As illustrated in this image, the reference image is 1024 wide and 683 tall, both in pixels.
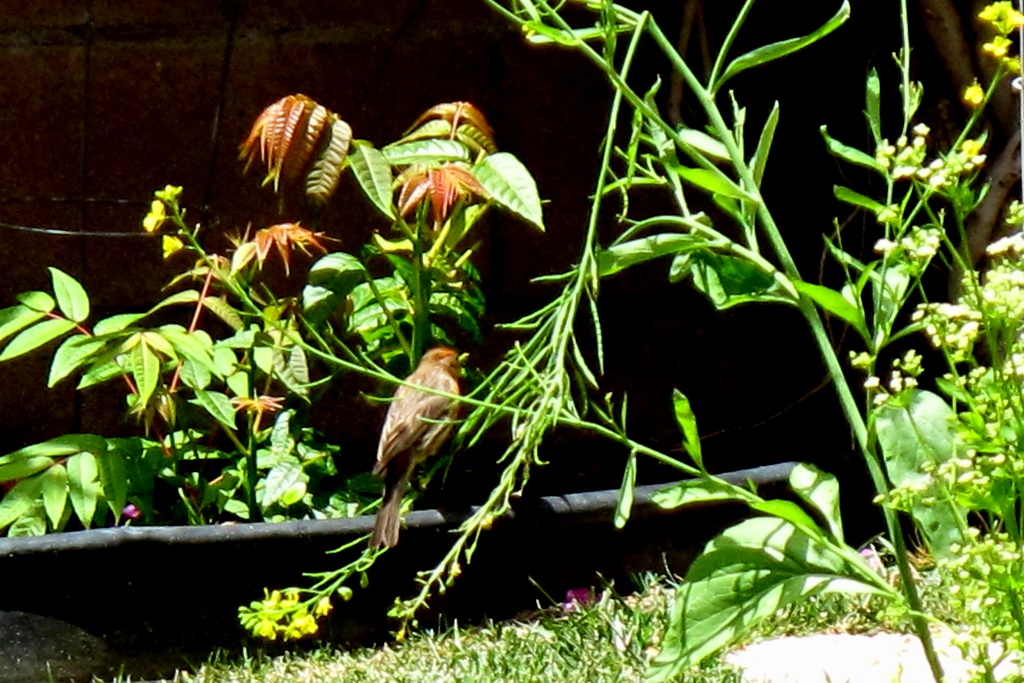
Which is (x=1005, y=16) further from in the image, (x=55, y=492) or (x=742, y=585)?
(x=55, y=492)

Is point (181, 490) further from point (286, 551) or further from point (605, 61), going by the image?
point (605, 61)

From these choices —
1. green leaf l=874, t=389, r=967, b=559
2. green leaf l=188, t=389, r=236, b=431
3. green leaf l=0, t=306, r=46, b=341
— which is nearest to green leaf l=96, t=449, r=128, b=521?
green leaf l=188, t=389, r=236, b=431

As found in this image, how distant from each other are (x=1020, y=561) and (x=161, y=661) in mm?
2039

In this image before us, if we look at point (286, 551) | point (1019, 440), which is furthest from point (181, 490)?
point (1019, 440)

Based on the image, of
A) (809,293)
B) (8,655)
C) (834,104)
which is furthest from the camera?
(834,104)

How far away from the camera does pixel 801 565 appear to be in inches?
85.0

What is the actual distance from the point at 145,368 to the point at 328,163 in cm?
59

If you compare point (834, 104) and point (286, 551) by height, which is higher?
point (834, 104)

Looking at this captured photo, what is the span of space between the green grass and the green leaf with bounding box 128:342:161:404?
23.9 inches

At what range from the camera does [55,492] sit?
339 centimetres

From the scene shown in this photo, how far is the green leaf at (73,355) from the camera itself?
3.28 m

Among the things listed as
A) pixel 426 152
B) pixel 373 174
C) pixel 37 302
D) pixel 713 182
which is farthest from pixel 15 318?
pixel 713 182

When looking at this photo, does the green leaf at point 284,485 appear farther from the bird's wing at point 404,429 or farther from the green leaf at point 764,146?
the green leaf at point 764,146

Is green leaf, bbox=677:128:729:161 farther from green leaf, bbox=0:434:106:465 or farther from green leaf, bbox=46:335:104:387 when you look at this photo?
green leaf, bbox=0:434:106:465
